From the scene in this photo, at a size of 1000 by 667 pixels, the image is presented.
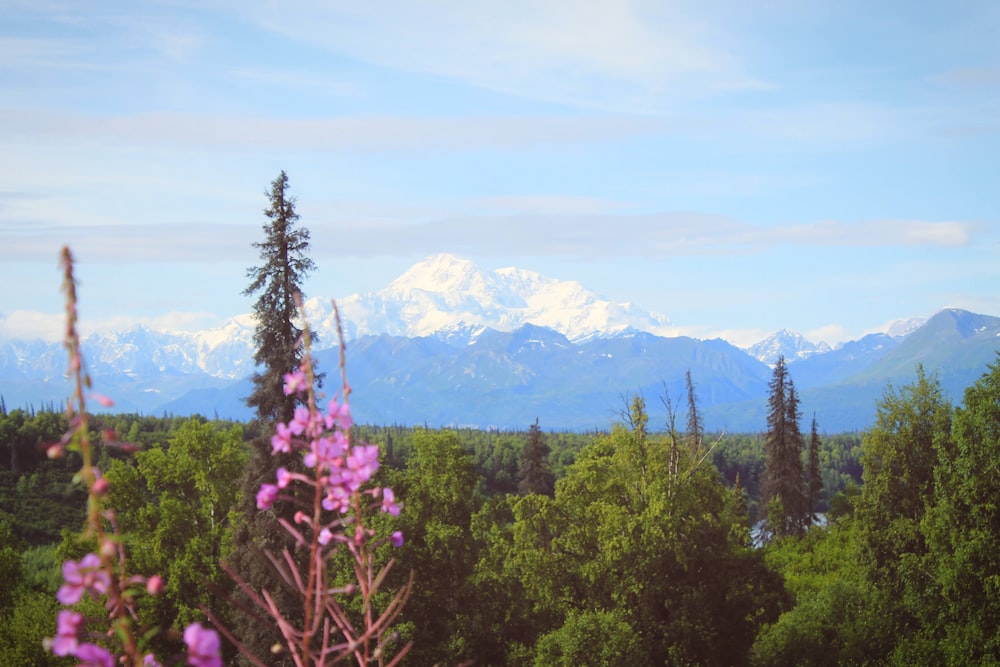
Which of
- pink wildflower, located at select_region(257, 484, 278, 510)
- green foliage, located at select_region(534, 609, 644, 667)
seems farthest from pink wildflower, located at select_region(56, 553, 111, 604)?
green foliage, located at select_region(534, 609, 644, 667)

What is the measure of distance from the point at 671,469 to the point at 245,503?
A: 14.0 metres

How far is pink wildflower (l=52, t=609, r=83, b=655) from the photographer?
2.45 metres

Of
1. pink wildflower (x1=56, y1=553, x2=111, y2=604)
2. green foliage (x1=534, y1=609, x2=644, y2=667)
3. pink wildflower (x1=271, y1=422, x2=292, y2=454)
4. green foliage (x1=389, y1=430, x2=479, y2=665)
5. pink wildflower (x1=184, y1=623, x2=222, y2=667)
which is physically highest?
pink wildflower (x1=271, y1=422, x2=292, y2=454)

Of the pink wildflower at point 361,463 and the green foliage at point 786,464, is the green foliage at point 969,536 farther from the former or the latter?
the green foliage at point 786,464

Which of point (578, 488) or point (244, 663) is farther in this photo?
point (578, 488)

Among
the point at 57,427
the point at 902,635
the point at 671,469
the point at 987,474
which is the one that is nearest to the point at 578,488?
the point at 671,469

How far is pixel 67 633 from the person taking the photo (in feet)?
8.24

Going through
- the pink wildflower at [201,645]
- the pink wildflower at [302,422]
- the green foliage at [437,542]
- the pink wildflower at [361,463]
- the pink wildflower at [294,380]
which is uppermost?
the pink wildflower at [294,380]

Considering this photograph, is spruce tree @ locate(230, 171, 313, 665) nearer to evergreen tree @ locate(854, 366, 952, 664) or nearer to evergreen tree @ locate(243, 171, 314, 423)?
evergreen tree @ locate(243, 171, 314, 423)

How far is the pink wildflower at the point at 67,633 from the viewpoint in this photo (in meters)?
2.45

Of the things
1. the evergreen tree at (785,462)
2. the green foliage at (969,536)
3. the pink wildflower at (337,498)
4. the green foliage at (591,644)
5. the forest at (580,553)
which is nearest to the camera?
the pink wildflower at (337,498)

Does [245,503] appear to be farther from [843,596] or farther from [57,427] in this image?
[57,427]

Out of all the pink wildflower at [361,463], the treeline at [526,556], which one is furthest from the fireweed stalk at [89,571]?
the treeline at [526,556]

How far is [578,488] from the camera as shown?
3033 cm
